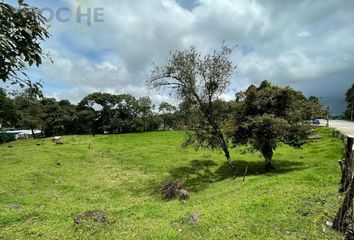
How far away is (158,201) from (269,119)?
10.8m

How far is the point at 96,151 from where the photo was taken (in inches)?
1558

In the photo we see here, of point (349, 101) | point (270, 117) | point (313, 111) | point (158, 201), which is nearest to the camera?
point (158, 201)

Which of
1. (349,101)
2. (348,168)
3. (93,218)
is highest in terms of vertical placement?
(349,101)

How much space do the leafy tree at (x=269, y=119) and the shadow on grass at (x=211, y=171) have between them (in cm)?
182

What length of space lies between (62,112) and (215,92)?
59.7 meters

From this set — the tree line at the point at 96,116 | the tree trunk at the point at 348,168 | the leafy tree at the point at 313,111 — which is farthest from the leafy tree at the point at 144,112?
the tree trunk at the point at 348,168

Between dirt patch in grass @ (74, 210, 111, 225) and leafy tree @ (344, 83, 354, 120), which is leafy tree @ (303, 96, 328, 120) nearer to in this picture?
dirt patch in grass @ (74, 210, 111, 225)

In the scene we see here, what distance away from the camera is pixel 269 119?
2098 cm

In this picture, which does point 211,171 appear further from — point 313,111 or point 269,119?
point 313,111

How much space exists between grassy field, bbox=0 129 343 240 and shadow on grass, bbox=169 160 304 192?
10 cm

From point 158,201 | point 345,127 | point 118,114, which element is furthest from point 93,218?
point 118,114

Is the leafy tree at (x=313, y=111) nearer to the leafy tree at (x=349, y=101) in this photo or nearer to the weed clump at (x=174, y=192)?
the weed clump at (x=174, y=192)

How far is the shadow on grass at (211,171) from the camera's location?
70.1 ft

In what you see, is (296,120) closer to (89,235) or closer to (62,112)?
(89,235)
